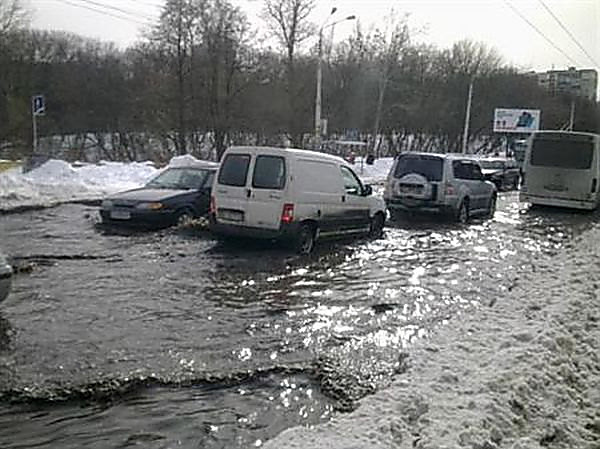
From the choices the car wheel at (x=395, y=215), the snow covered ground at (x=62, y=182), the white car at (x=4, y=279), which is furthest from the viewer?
the snow covered ground at (x=62, y=182)

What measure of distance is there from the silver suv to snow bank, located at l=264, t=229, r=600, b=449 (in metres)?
9.87

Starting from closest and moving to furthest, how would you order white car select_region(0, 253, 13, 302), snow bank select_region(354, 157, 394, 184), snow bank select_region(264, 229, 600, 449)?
1. snow bank select_region(264, 229, 600, 449)
2. white car select_region(0, 253, 13, 302)
3. snow bank select_region(354, 157, 394, 184)

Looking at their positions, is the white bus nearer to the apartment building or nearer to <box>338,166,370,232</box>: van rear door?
<box>338,166,370,232</box>: van rear door

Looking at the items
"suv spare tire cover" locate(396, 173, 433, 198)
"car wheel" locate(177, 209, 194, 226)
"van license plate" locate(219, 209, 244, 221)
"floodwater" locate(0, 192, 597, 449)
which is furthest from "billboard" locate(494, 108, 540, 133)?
"van license plate" locate(219, 209, 244, 221)

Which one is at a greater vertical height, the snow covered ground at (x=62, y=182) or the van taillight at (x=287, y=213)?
→ the van taillight at (x=287, y=213)

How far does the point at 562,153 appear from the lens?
2345 cm

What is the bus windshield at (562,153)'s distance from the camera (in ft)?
75.7

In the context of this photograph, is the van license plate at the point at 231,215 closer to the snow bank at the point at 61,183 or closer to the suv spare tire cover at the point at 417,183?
the suv spare tire cover at the point at 417,183

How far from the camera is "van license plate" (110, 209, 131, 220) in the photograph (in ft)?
49.0

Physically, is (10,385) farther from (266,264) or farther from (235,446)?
(266,264)

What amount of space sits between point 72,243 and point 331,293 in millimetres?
5780

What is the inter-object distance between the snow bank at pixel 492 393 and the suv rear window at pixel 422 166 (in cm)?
1006

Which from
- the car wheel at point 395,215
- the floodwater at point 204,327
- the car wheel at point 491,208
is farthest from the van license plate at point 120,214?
the car wheel at point 491,208

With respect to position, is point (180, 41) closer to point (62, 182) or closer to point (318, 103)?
point (318, 103)
